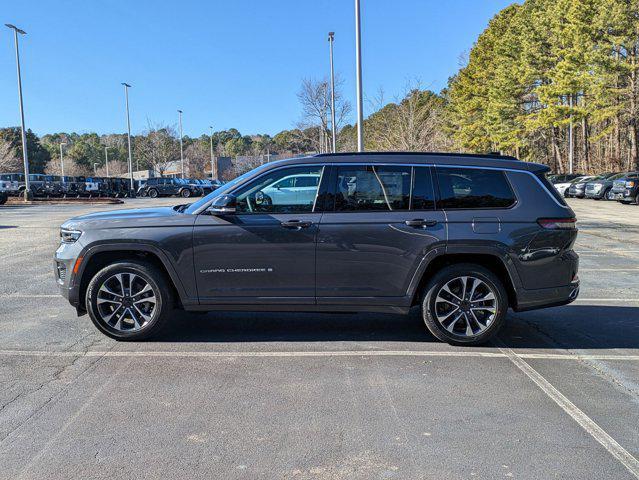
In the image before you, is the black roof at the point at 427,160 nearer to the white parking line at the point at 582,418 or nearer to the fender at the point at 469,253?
the fender at the point at 469,253

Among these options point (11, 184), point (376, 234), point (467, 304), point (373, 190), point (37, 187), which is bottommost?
point (467, 304)

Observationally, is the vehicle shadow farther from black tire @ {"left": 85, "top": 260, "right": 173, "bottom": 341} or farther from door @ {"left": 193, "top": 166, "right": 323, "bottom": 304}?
door @ {"left": 193, "top": 166, "right": 323, "bottom": 304}

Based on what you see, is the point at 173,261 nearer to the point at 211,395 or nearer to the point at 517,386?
the point at 211,395

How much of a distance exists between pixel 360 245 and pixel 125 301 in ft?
7.79

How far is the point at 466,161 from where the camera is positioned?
17.8ft

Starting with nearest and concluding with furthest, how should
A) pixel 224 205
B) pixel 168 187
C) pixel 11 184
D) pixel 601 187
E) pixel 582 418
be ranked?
pixel 582 418
pixel 224 205
pixel 601 187
pixel 11 184
pixel 168 187

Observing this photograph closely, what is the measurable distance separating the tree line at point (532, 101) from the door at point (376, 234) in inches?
1027

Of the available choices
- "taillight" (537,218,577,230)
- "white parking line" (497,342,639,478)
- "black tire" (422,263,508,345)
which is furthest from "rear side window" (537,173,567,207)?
"white parking line" (497,342,639,478)

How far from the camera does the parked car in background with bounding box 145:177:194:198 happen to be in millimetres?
46562

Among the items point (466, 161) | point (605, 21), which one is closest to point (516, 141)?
Answer: point (605, 21)

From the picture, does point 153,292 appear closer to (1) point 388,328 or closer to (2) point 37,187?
(1) point 388,328

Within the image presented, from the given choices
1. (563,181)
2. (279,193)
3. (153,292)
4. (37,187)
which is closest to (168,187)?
(37,187)

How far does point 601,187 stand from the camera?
32188 millimetres

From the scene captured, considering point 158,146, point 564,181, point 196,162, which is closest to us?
point 564,181
